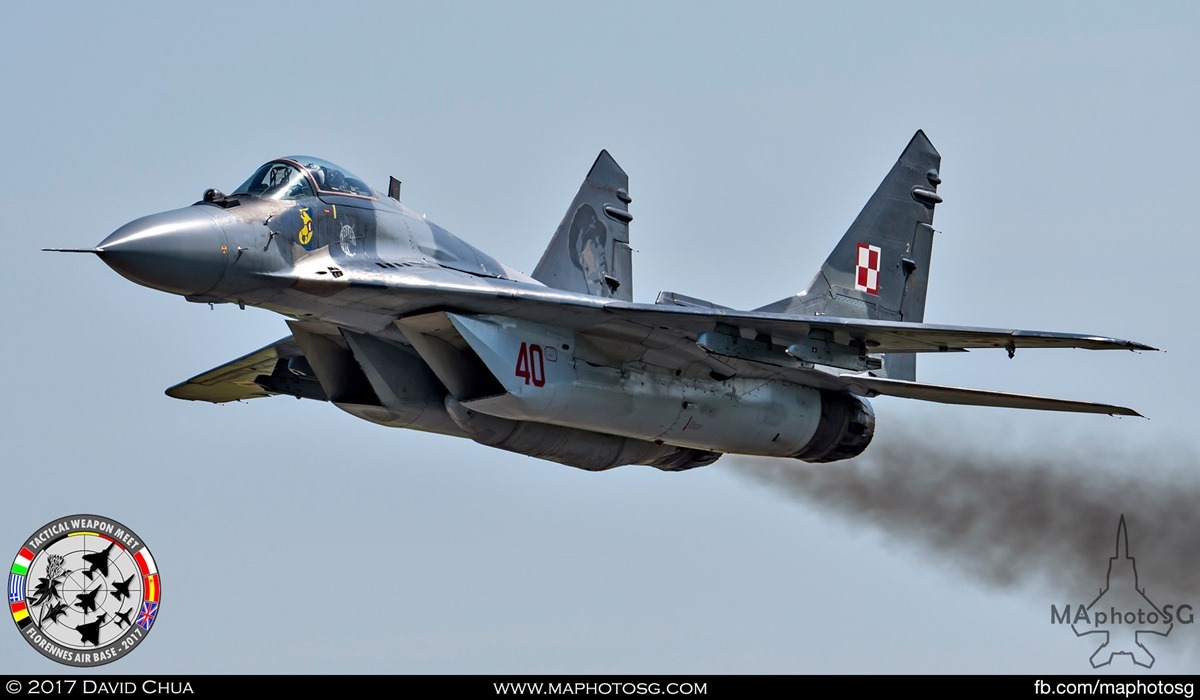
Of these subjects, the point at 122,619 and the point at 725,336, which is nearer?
the point at 122,619

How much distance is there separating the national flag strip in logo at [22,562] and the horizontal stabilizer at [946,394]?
31.9 ft

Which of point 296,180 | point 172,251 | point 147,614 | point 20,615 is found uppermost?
point 296,180

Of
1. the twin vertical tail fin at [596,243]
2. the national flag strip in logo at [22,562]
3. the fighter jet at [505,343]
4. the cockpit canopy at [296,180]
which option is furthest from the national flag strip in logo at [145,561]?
the twin vertical tail fin at [596,243]

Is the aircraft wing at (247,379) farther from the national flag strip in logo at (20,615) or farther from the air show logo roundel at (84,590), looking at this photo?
the national flag strip in logo at (20,615)

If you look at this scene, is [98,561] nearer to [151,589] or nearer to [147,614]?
[151,589]

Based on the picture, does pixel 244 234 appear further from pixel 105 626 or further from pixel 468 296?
pixel 105 626

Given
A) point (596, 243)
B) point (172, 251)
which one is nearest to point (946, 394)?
point (596, 243)

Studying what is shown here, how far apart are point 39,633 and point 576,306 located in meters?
6.55

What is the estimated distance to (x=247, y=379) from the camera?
23.8 m

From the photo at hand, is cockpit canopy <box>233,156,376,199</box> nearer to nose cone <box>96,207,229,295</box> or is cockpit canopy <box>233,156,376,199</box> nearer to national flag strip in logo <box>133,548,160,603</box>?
nose cone <box>96,207,229,295</box>

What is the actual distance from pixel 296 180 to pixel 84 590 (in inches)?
192

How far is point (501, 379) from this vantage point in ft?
62.4

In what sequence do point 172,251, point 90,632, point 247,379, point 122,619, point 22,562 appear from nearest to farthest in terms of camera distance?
point 172,251
point 22,562
point 90,632
point 122,619
point 247,379

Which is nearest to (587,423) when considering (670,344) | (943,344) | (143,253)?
(670,344)
